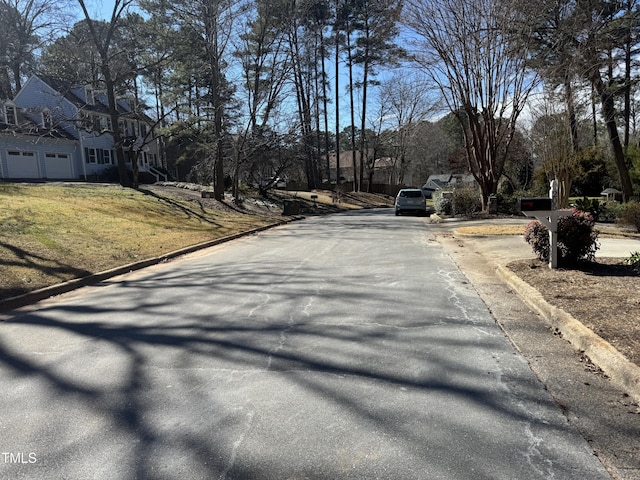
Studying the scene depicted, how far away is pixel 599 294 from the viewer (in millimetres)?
6316

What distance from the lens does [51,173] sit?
117 feet

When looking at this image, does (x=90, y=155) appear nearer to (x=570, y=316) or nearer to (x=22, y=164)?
(x=22, y=164)

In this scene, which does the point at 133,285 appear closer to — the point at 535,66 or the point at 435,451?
the point at 435,451

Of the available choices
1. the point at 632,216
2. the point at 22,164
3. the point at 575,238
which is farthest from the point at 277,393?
the point at 22,164

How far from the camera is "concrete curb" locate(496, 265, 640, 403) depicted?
148 inches

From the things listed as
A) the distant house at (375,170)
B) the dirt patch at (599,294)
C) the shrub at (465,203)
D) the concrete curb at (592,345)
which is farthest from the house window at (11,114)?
the distant house at (375,170)

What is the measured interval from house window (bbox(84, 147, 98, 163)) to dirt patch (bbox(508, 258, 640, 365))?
38.1 metres

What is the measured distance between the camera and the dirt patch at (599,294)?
4.72 meters

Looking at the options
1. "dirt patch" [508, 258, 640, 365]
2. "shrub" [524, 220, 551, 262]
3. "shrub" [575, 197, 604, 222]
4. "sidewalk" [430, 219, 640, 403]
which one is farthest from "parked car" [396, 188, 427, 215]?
"shrub" [524, 220, 551, 262]

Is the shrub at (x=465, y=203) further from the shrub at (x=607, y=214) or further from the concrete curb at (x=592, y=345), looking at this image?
the concrete curb at (x=592, y=345)

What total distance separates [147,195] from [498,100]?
19.1 meters

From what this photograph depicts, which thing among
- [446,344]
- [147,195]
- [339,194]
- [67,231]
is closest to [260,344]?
[446,344]

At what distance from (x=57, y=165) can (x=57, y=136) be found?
2230mm

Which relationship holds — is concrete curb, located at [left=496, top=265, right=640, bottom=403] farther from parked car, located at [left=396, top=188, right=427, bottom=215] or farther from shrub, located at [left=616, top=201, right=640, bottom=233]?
parked car, located at [left=396, top=188, right=427, bottom=215]
